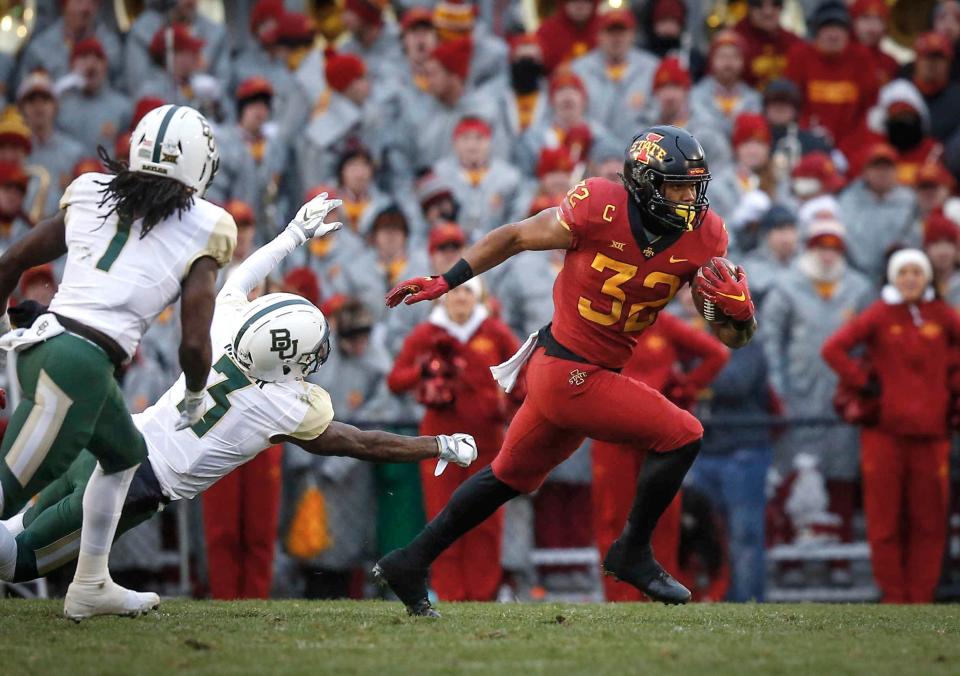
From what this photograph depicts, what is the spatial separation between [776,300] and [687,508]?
5.41 feet

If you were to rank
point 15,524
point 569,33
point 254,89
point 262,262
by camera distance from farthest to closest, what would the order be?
point 569,33
point 254,89
point 262,262
point 15,524

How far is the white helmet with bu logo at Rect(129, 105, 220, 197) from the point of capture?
6.53m

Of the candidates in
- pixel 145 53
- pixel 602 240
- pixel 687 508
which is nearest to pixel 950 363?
pixel 687 508

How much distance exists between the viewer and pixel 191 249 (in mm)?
6504

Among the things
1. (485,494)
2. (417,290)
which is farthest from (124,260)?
(485,494)

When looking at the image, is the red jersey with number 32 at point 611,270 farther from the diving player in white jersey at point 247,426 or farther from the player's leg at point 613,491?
the player's leg at point 613,491

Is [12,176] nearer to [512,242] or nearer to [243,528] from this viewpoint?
[243,528]

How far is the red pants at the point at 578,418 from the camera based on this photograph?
6.94 m

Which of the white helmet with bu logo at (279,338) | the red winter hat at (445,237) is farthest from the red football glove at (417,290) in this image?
the red winter hat at (445,237)

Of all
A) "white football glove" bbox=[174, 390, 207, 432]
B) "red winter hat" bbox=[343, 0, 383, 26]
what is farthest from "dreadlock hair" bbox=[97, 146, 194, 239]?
"red winter hat" bbox=[343, 0, 383, 26]

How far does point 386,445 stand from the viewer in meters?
7.37

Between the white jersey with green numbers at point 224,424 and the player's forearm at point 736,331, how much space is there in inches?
71.4

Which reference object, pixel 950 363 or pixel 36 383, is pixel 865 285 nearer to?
pixel 950 363

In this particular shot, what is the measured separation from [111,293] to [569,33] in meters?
7.96
